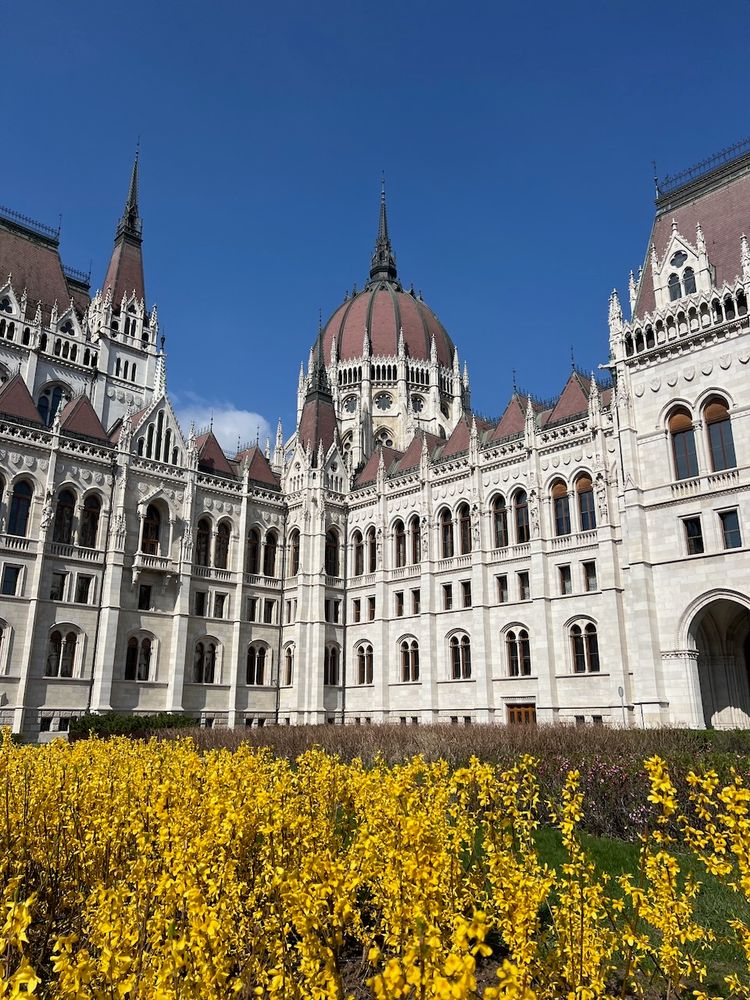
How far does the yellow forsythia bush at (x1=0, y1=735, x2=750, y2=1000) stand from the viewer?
479 centimetres

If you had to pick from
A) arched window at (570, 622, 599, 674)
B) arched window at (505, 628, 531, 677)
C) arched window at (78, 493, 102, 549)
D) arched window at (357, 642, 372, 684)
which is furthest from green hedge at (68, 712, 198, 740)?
arched window at (570, 622, 599, 674)

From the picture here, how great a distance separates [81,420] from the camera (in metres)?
40.9

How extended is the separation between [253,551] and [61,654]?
14.0 metres

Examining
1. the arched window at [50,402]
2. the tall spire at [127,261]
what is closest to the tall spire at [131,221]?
the tall spire at [127,261]

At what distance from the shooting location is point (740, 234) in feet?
107

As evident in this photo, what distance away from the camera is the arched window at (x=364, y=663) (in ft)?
150

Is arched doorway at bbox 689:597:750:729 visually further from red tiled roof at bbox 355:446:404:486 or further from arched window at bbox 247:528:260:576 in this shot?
arched window at bbox 247:528:260:576

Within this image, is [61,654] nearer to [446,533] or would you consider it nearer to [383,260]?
[446,533]

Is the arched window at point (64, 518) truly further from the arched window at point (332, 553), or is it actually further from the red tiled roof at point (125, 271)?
the red tiled roof at point (125, 271)

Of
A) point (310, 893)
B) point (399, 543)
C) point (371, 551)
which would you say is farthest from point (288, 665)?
point (310, 893)

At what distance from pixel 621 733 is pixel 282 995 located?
1631 cm

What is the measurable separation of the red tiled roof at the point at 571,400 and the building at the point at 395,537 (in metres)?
0.16

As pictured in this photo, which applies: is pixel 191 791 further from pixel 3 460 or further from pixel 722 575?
pixel 3 460

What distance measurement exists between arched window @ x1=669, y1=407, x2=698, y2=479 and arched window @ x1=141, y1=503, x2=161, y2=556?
28.8m
